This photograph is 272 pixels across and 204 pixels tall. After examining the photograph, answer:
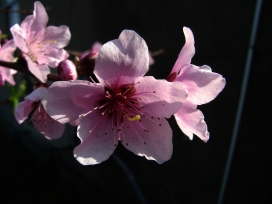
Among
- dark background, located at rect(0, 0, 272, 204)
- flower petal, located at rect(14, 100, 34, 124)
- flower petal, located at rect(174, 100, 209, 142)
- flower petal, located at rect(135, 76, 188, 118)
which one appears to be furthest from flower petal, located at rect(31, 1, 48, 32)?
dark background, located at rect(0, 0, 272, 204)

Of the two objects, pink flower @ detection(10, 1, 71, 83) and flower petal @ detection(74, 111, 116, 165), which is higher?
pink flower @ detection(10, 1, 71, 83)

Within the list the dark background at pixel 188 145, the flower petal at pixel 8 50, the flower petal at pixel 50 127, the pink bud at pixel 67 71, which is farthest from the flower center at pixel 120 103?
the dark background at pixel 188 145

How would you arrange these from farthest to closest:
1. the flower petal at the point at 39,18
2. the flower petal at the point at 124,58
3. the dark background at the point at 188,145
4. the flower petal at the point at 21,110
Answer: the dark background at the point at 188,145 → the flower petal at the point at 39,18 → the flower petal at the point at 21,110 → the flower petal at the point at 124,58

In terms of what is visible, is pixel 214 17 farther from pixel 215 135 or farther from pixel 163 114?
pixel 163 114

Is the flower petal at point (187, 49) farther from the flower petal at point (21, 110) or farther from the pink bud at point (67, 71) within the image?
the flower petal at point (21, 110)

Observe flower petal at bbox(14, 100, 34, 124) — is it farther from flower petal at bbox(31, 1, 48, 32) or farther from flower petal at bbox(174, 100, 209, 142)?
flower petal at bbox(174, 100, 209, 142)

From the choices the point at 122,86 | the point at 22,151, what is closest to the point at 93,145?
the point at 122,86

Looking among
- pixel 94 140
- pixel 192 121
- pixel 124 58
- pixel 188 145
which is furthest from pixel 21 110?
pixel 188 145
